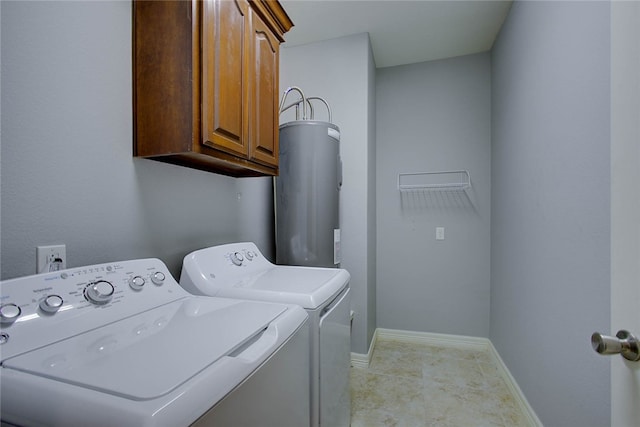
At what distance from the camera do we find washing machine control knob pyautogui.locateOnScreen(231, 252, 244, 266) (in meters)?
1.43

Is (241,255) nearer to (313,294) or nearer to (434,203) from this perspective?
(313,294)

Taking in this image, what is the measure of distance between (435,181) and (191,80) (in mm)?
2266

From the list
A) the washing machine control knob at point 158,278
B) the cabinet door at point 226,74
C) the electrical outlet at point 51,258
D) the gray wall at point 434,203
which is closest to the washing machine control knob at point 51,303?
the electrical outlet at point 51,258

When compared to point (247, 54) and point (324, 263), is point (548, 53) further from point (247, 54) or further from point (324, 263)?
point (324, 263)

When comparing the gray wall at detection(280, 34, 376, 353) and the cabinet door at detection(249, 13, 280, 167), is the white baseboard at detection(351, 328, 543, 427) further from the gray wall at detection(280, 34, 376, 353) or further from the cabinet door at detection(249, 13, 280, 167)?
the cabinet door at detection(249, 13, 280, 167)

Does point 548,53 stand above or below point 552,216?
above

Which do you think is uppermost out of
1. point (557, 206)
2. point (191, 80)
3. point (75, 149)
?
point (191, 80)

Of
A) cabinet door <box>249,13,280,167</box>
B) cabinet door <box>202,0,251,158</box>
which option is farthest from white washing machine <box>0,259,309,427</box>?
cabinet door <box>249,13,280,167</box>

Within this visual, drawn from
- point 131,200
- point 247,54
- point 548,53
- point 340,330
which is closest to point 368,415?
point 340,330

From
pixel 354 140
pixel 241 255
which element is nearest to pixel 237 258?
pixel 241 255

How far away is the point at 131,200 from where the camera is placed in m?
1.10

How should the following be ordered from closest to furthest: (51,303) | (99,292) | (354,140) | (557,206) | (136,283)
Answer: (51,303) → (99,292) → (136,283) → (557,206) → (354,140)

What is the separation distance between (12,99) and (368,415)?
2099 mm

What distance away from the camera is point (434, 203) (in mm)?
2689
